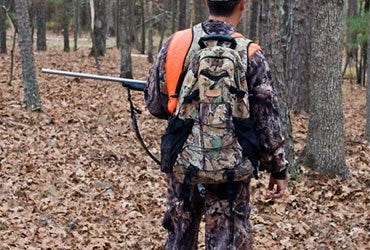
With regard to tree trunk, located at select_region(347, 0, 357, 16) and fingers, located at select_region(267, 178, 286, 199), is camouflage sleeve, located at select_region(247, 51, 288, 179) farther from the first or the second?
tree trunk, located at select_region(347, 0, 357, 16)

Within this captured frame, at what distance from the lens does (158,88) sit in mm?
4047

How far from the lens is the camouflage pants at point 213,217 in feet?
12.8

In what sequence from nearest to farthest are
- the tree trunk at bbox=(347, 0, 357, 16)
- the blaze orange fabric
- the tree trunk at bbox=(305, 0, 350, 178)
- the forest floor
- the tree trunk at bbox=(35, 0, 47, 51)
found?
the blaze orange fabric → the forest floor → the tree trunk at bbox=(305, 0, 350, 178) → the tree trunk at bbox=(35, 0, 47, 51) → the tree trunk at bbox=(347, 0, 357, 16)

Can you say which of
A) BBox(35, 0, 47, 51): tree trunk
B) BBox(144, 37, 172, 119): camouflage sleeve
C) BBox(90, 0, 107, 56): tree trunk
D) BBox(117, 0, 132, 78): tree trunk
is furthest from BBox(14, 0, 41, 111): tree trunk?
BBox(35, 0, 47, 51): tree trunk

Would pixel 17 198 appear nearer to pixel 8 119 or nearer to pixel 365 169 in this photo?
pixel 8 119

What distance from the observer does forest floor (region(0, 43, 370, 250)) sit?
6.79 metres

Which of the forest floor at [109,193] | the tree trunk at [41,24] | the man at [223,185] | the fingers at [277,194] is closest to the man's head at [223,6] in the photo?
the man at [223,185]

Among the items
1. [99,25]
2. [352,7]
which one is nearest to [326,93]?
[99,25]

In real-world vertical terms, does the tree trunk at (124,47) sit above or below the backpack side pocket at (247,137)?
below

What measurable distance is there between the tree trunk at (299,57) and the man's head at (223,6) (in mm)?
11618

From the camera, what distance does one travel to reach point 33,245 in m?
6.35

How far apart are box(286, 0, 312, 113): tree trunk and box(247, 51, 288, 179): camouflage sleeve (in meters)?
11.6

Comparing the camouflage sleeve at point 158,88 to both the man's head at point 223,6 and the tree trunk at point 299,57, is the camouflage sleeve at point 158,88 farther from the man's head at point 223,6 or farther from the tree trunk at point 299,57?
the tree trunk at point 299,57

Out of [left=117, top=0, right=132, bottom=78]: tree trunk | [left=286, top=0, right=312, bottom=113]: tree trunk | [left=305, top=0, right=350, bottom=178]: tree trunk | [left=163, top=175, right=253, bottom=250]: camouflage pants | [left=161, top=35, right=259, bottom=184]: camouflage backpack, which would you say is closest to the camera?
[left=161, top=35, right=259, bottom=184]: camouflage backpack
